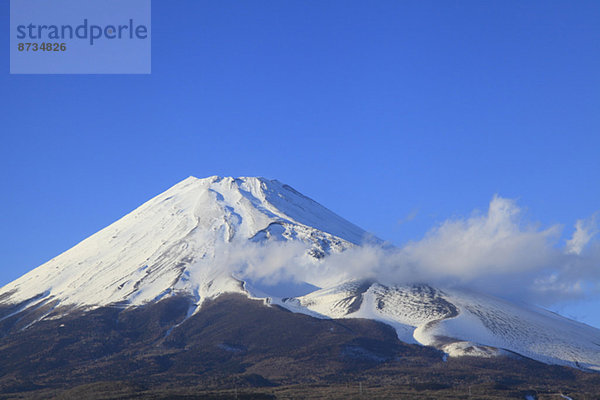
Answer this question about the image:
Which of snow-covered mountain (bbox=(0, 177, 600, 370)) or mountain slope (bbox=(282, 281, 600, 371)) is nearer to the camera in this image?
mountain slope (bbox=(282, 281, 600, 371))

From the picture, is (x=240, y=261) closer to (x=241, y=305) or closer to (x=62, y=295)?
(x=241, y=305)

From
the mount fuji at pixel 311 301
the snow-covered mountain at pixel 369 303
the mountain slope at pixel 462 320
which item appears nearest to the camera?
the mountain slope at pixel 462 320

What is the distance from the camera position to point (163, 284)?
7185 inches

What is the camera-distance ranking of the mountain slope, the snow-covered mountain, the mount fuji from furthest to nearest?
the mount fuji
the snow-covered mountain
the mountain slope

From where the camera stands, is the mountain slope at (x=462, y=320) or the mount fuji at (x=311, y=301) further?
the mount fuji at (x=311, y=301)

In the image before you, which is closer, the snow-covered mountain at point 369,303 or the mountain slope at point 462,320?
the mountain slope at point 462,320

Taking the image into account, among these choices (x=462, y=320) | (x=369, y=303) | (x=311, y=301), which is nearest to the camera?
(x=462, y=320)

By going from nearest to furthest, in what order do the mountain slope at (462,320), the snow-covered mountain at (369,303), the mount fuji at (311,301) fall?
the mountain slope at (462,320) < the snow-covered mountain at (369,303) < the mount fuji at (311,301)

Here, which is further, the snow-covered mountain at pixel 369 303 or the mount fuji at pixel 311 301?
the mount fuji at pixel 311 301

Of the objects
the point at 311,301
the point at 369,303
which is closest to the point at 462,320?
the point at 369,303

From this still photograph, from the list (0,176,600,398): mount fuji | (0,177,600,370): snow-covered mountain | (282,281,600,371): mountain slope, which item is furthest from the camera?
(0,176,600,398): mount fuji

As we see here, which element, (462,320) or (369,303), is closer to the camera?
(462,320)

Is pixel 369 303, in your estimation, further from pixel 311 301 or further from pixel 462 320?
pixel 462 320

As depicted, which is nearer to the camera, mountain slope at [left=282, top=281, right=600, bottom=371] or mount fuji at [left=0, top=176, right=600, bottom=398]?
mountain slope at [left=282, top=281, right=600, bottom=371]
